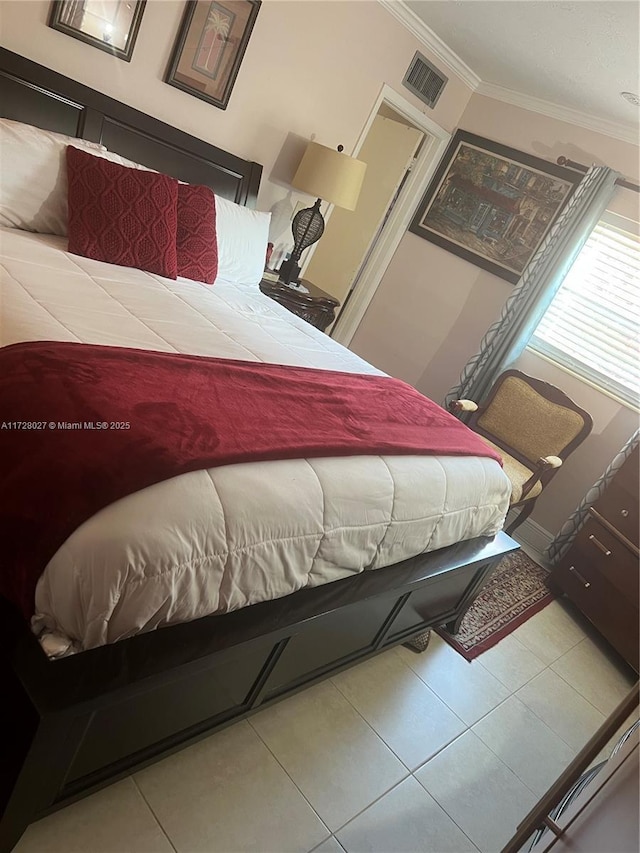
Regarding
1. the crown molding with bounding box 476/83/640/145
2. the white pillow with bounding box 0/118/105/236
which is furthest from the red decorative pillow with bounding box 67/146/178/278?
the crown molding with bounding box 476/83/640/145

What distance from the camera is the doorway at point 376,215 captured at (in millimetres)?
4492

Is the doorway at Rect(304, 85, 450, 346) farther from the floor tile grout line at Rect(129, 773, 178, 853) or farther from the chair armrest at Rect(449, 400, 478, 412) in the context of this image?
the floor tile grout line at Rect(129, 773, 178, 853)

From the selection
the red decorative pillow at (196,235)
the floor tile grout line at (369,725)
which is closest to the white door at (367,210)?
the red decorative pillow at (196,235)

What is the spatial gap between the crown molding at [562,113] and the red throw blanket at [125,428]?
9.16 feet

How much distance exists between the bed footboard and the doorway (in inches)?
120

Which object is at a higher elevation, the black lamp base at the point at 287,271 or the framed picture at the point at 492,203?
the framed picture at the point at 492,203

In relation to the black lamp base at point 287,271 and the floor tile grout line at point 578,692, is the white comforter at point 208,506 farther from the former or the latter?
the black lamp base at point 287,271

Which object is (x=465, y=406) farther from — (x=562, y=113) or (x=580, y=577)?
(x=562, y=113)

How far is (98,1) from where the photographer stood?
2.54m

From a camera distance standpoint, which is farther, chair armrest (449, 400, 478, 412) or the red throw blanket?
chair armrest (449, 400, 478, 412)

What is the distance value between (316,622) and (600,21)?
8.62 ft

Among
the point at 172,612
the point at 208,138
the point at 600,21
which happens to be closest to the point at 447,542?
the point at 172,612

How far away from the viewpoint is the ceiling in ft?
8.39

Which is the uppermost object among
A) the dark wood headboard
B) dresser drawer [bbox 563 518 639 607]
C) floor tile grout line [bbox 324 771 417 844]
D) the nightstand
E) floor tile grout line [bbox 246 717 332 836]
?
the dark wood headboard
